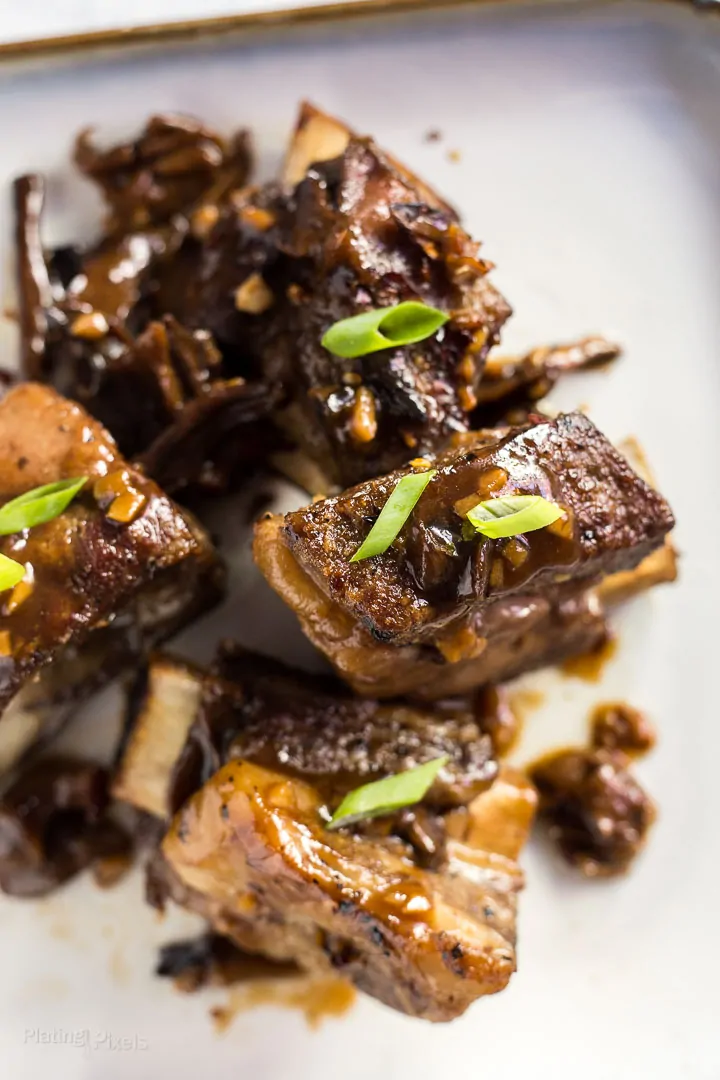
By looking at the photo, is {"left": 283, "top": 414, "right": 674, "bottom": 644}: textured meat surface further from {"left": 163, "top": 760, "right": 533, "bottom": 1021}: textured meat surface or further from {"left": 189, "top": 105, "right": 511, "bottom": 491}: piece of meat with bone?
{"left": 163, "top": 760, "right": 533, "bottom": 1021}: textured meat surface

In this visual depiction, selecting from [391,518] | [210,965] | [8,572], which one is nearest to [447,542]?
[391,518]

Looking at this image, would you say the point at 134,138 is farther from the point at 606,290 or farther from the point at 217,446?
the point at 606,290

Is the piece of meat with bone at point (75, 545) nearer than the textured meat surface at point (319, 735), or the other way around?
the piece of meat with bone at point (75, 545)

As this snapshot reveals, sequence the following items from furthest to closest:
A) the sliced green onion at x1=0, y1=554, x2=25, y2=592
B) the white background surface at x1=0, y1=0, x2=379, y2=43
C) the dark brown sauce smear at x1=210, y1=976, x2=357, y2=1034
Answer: the white background surface at x1=0, y1=0, x2=379, y2=43 → the dark brown sauce smear at x1=210, y1=976, x2=357, y2=1034 → the sliced green onion at x1=0, y1=554, x2=25, y2=592

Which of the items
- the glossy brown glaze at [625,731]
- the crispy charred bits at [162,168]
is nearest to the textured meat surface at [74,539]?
the crispy charred bits at [162,168]

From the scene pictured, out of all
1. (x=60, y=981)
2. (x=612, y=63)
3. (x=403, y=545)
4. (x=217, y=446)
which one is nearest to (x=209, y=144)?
(x=217, y=446)

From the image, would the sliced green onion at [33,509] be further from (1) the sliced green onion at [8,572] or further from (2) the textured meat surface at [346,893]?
(2) the textured meat surface at [346,893]

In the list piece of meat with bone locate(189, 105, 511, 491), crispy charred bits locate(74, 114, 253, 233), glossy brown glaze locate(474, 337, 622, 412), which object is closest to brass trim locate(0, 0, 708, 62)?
crispy charred bits locate(74, 114, 253, 233)

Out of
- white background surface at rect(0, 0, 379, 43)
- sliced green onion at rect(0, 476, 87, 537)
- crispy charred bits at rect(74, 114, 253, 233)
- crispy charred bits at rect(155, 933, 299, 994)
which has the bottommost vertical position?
crispy charred bits at rect(155, 933, 299, 994)
